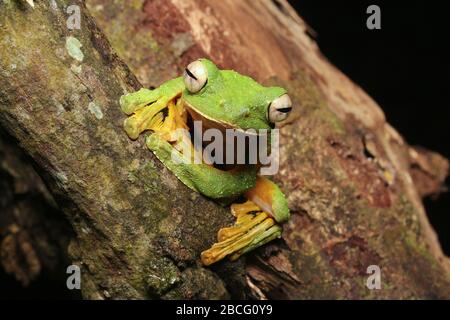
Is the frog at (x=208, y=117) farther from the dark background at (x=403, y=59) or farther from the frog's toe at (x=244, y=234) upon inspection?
the dark background at (x=403, y=59)

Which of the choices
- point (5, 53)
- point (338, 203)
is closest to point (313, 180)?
point (338, 203)

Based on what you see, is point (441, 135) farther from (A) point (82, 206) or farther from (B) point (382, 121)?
(A) point (82, 206)

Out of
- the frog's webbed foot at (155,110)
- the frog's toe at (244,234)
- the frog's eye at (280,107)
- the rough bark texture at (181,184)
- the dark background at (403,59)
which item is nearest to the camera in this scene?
the rough bark texture at (181,184)

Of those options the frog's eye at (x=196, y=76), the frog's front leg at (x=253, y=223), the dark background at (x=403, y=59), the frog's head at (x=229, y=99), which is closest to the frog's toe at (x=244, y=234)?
the frog's front leg at (x=253, y=223)

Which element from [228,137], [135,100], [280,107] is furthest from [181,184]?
[280,107]

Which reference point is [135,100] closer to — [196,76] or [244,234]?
[196,76]

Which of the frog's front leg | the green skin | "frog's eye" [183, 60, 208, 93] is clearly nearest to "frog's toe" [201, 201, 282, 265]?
the frog's front leg

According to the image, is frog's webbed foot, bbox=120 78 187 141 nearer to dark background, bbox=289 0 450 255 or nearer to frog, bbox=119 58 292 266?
frog, bbox=119 58 292 266
